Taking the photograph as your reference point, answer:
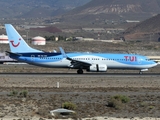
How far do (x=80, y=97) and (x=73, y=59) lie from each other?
3054cm

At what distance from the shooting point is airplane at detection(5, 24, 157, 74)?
72875 mm

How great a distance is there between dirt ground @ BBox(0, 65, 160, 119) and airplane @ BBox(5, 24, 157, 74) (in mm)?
11004

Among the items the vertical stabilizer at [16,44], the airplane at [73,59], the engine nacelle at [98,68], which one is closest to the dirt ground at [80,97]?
the engine nacelle at [98,68]

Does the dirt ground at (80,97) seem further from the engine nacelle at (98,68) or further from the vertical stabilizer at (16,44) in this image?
the vertical stabilizer at (16,44)

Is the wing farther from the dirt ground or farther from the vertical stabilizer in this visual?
the dirt ground

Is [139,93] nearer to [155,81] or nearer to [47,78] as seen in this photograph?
[155,81]

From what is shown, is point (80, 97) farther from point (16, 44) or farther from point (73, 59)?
point (16, 44)

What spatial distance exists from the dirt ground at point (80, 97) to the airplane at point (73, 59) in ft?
36.1

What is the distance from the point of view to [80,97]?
4288 centimetres

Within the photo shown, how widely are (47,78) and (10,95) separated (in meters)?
19.4

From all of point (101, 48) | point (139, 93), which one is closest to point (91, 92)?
point (139, 93)

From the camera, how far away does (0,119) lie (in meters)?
32.4

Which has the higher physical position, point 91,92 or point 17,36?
point 17,36

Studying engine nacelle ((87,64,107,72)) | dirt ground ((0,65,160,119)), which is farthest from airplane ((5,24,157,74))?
dirt ground ((0,65,160,119))
